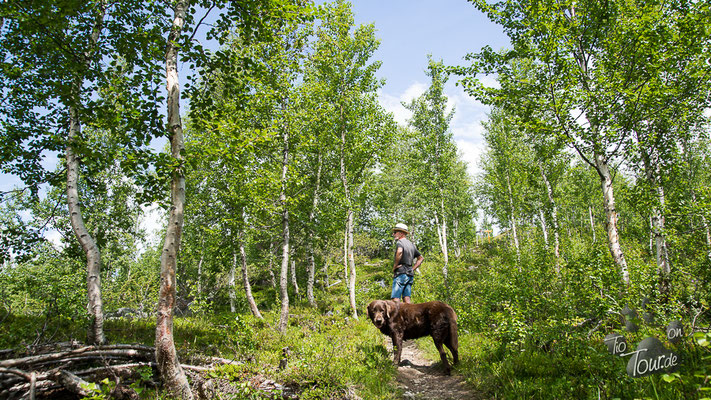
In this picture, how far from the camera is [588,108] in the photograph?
723cm

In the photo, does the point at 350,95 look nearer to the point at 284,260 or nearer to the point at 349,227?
the point at 349,227

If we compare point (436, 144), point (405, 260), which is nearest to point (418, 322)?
point (405, 260)

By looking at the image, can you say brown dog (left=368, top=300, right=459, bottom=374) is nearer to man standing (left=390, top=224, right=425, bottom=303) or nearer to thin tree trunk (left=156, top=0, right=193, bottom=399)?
man standing (left=390, top=224, right=425, bottom=303)

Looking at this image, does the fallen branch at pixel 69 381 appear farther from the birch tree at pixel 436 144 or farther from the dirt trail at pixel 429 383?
the birch tree at pixel 436 144

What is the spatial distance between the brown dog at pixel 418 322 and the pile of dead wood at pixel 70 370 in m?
3.18

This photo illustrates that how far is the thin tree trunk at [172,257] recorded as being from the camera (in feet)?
13.4

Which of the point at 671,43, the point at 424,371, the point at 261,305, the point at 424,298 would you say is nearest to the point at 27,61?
the point at 424,371

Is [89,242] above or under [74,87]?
under

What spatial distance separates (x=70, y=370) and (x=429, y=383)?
18.5 ft

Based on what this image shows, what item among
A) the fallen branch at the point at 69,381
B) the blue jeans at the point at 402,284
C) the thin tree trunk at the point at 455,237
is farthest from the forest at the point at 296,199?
the thin tree trunk at the point at 455,237

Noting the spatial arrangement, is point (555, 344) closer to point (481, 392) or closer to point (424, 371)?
point (481, 392)

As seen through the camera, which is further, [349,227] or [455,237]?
[455,237]

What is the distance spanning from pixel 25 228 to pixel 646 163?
16745 millimetres

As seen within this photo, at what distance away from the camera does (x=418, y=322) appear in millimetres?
6246
